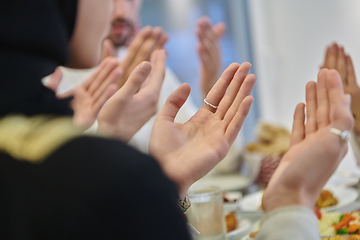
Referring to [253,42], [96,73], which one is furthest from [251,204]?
[253,42]

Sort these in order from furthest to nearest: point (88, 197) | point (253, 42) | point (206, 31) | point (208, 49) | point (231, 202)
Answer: point (253, 42) → point (208, 49) → point (206, 31) → point (231, 202) → point (88, 197)

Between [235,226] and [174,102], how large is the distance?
1.13ft

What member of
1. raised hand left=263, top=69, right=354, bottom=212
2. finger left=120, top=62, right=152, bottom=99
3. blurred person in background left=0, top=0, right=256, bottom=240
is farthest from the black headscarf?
raised hand left=263, top=69, right=354, bottom=212

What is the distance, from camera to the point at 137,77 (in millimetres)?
549

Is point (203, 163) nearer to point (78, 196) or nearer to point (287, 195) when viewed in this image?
point (287, 195)

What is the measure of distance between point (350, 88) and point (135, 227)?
1.83 ft

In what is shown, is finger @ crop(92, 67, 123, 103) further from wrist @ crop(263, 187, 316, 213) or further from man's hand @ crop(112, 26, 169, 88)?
wrist @ crop(263, 187, 316, 213)

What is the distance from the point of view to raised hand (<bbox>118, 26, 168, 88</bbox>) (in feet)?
2.86

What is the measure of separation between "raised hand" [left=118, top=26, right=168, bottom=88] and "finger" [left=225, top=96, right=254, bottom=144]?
45 cm

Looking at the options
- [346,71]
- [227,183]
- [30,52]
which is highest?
[30,52]

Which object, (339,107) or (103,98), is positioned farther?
(103,98)

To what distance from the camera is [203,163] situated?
457mm

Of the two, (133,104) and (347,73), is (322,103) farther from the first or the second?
(133,104)

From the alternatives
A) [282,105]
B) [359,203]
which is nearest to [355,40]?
[359,203]
